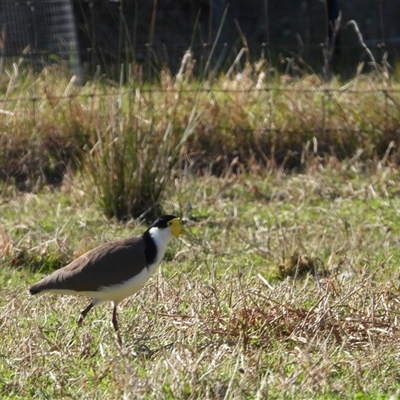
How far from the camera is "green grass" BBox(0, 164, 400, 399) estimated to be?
4.44 metres

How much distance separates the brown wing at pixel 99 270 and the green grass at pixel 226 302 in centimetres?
23

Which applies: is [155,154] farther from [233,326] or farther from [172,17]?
[172,17]

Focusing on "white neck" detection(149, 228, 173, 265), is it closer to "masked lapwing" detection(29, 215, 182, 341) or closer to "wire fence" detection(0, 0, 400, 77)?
"masked lapwing" detection(29, 215, 182, 341)

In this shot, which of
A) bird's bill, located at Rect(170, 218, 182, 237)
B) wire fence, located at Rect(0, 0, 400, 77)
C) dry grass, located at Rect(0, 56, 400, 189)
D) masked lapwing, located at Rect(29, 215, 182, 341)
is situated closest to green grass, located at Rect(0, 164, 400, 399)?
masked lapwing, located at Rect(29, 215, 182, 341)

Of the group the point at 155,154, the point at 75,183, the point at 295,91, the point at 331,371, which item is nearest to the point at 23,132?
the point at 75,183

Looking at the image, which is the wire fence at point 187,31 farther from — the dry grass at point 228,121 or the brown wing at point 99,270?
the brown wing at point 99,270

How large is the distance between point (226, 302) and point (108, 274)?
27.7 inches

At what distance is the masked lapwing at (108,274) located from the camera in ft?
17.1

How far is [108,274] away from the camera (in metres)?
5.27

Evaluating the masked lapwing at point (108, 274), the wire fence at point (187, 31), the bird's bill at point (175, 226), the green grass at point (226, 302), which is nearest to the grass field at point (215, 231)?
the green grass at point (226, 302)

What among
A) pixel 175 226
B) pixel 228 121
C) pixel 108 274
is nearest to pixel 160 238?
pixel 175 226

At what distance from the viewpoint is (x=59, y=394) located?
14.4 feet

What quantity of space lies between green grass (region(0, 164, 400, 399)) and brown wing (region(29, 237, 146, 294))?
23cm

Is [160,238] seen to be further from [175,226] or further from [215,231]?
[215,231]
